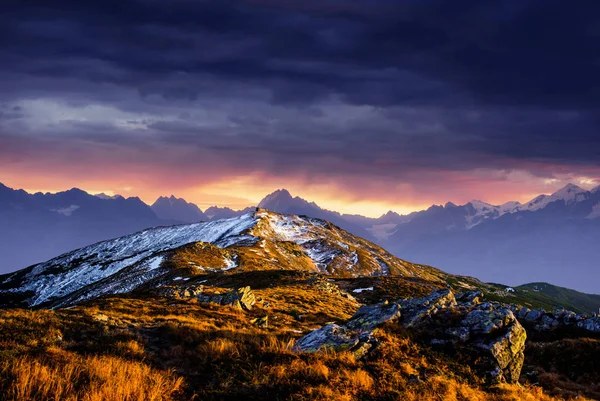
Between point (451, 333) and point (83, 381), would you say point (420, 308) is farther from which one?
point (83, 381)

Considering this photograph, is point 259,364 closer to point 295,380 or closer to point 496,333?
point 295,380

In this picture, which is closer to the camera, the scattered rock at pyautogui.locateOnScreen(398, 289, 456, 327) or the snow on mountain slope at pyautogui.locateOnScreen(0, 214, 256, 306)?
the scattered rock at pyautogui.locateOnScreen(398, 289, 456, 327)

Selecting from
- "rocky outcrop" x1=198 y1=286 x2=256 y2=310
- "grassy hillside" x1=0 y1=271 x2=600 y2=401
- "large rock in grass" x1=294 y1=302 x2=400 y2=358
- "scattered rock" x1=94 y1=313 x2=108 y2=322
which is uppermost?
"large rock in grass" x1=294 y1=302 x2=400 y2=358

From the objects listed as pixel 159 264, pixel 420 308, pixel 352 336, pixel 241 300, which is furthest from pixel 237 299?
pixel 159 264

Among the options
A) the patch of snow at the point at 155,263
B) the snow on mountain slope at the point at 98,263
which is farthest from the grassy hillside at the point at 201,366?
the snow on mountain slope at the point at 98,263

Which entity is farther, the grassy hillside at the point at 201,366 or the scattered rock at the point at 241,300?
the scattered rock at the point at 241,300

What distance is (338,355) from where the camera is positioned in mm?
13969

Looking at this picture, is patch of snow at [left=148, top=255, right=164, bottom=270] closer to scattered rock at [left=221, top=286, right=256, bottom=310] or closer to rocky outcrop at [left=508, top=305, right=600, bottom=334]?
scattered rock at [left=221, top=286, right=256, bottom=310]

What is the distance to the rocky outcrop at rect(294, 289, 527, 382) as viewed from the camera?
1577 centimetres

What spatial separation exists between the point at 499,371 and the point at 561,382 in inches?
354

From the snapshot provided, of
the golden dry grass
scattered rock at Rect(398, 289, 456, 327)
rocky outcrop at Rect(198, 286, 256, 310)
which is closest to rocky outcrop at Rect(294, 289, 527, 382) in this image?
scattered rock at Rect(398, 289, 456, 327)

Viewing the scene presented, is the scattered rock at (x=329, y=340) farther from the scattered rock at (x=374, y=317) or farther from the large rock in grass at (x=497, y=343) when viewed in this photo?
the large rock in grass at (x=497, y=343)

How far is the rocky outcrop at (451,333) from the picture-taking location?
1577 centimetres

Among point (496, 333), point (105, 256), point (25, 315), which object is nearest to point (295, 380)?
point (496, 333)
